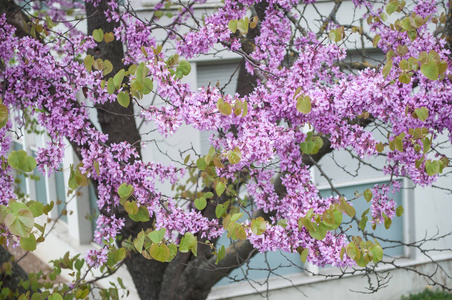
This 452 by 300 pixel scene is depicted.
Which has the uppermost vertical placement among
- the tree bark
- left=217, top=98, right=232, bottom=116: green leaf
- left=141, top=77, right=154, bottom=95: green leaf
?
left=141, top=77, right=154, bottom=95: green leaf

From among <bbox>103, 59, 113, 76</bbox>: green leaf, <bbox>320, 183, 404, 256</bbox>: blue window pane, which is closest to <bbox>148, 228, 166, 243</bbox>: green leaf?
<bbox>103, 59, 113, 76</bbox>: green leaf

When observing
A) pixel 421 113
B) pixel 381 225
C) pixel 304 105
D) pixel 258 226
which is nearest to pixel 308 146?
pixel 304 105

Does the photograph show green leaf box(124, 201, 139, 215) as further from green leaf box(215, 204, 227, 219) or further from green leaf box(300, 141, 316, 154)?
green leaf box(300, 141, 316, 154)

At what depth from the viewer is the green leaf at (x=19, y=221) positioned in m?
1.52

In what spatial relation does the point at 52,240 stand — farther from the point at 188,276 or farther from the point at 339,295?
the point at 188,276

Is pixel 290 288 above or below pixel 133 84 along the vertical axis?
below

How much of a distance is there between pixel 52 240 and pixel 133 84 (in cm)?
674

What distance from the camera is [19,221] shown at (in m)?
1.53

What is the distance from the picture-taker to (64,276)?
313 inches

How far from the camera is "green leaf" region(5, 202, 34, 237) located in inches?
59.9

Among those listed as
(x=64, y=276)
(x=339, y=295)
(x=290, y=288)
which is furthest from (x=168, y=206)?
(x=64, y=276)

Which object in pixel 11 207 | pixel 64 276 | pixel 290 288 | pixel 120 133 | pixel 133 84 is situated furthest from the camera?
pixel 64 276

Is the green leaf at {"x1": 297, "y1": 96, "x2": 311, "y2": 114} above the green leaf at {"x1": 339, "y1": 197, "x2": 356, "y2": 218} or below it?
above

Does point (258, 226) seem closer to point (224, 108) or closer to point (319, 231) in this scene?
point (319, 231)
